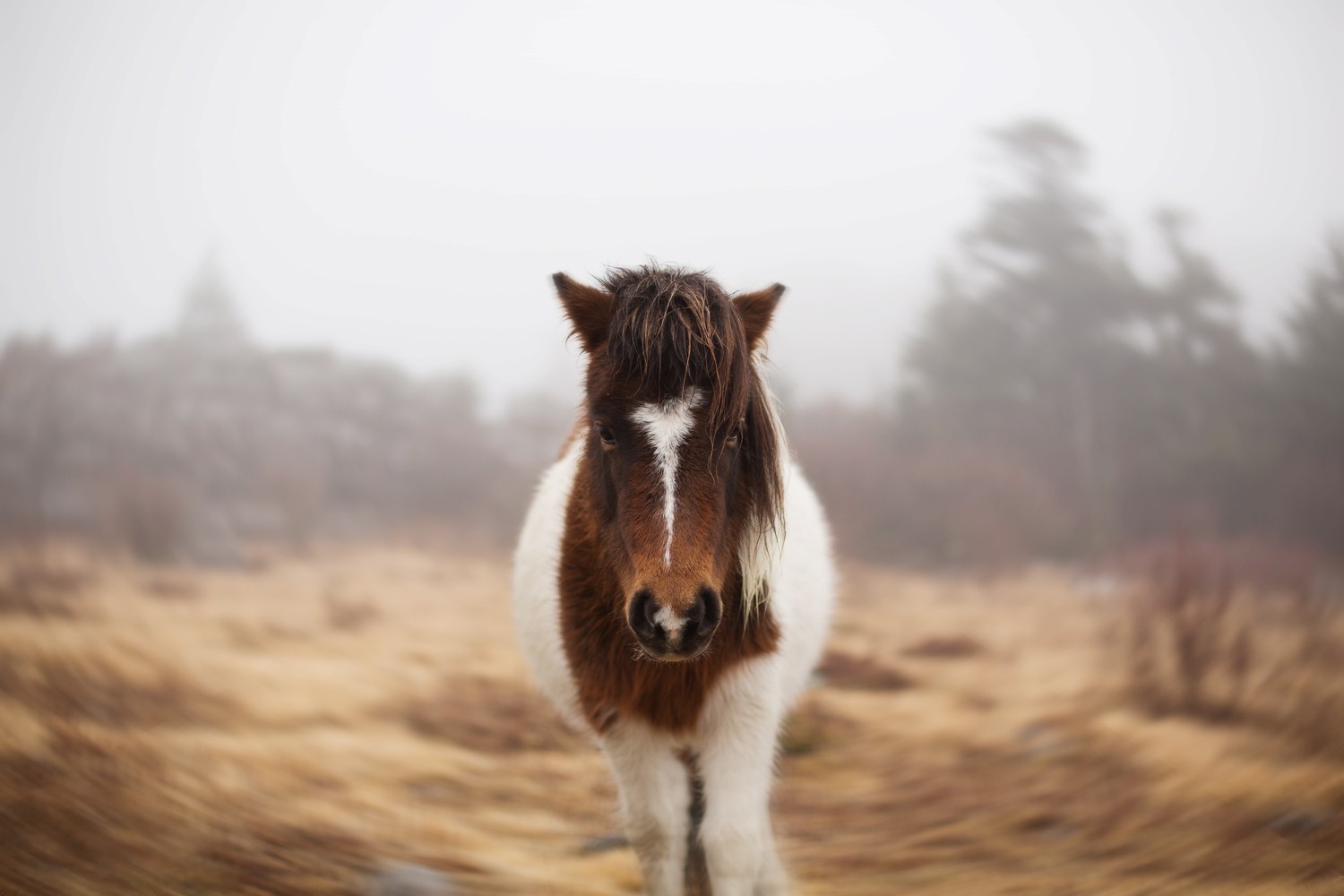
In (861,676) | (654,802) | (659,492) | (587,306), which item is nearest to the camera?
(659,492)

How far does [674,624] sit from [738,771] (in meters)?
1.05

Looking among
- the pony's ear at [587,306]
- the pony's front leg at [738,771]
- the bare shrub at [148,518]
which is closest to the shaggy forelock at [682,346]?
the pony's ear at [587,306]

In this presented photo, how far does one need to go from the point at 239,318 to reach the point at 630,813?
2677 centimetres

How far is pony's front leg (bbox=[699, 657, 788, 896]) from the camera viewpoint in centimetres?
279

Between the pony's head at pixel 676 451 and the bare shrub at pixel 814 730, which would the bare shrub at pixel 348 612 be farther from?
the pony's head at pixel 676 451

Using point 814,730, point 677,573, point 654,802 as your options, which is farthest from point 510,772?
point 677,573

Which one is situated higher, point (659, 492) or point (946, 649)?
point (946, 649)

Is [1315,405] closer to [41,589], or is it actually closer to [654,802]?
[654,802]

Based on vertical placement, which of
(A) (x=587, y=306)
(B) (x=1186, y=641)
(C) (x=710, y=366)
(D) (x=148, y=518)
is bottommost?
(C) (x=710, y=366)

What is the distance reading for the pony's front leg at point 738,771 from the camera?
9.14ft

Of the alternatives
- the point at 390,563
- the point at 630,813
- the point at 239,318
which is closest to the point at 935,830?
the point at 630,813

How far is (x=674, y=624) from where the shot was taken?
2176mm

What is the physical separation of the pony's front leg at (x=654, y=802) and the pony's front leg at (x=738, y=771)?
0.13m

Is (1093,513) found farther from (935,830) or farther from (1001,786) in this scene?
(935,830)
